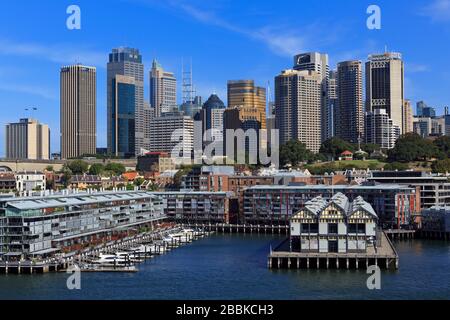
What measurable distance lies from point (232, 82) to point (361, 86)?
117 feet

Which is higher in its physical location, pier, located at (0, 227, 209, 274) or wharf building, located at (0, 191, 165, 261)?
wharf building, located at (0, 191, 165, 261)

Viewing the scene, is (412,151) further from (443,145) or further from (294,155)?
(294,155)

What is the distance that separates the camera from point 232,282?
2983 centimetres

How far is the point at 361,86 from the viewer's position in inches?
5994

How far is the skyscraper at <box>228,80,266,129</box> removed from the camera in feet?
549

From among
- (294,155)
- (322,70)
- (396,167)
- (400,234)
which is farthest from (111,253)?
(322,70)

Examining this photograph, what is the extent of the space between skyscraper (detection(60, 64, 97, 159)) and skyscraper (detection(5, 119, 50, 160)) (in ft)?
20.9

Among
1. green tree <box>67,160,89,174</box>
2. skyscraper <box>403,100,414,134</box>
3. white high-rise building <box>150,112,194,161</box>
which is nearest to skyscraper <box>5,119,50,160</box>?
white high-rise building <box>150,112,194,161</box>

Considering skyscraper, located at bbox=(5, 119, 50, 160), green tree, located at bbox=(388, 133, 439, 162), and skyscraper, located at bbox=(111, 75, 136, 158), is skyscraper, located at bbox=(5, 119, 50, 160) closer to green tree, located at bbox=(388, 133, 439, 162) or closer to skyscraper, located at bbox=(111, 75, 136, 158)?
skyscraper, located at bbox=(111, 75, 136, 158)

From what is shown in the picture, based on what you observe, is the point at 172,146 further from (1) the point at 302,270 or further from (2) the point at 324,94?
(1) the point at 302,270

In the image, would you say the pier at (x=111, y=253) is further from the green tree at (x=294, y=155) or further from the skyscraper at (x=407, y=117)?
the skyscraper at (x=407, y=117)

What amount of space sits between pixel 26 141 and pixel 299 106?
6710 centimetres

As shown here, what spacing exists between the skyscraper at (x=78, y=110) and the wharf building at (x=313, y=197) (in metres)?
104
